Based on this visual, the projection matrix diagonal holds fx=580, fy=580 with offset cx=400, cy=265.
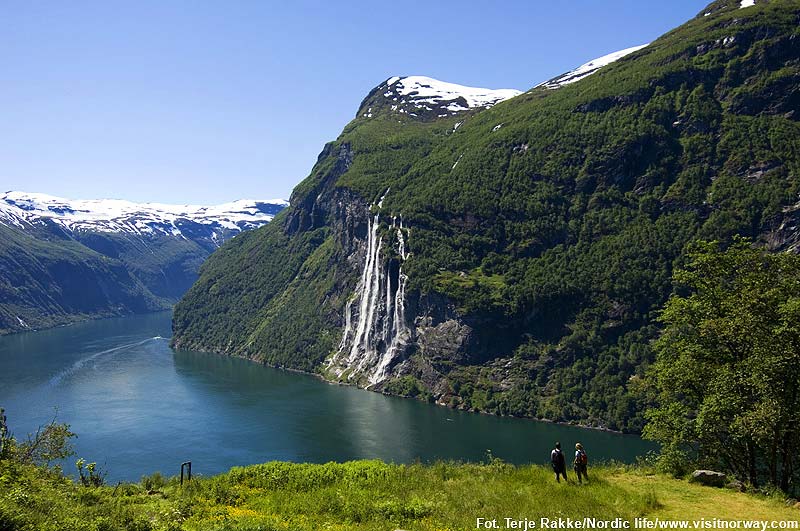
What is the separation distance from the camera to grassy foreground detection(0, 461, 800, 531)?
18141 mm

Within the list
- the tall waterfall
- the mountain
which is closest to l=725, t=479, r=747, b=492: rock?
the mountain

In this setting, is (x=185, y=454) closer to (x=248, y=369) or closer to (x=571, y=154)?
(x=248, y=369)

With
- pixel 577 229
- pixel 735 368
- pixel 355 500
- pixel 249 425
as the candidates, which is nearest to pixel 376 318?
pixel 249 425

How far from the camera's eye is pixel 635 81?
177 m

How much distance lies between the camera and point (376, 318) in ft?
548

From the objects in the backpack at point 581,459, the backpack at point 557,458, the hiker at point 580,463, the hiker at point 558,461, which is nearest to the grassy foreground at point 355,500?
the hiker at point 558,461

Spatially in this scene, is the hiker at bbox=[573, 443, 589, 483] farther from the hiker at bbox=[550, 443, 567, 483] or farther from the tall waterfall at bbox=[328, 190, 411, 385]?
the tall waterfall at bbox=[328, 190, 411, 385]

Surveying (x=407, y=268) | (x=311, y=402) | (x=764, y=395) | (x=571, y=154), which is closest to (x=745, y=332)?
(x=764, y=395)

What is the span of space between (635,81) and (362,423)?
132 m

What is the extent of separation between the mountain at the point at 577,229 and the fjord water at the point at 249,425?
12.5 m

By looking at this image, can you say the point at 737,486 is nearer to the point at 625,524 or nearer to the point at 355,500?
the point at 625,524

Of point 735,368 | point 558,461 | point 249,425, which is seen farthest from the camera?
point 249,425

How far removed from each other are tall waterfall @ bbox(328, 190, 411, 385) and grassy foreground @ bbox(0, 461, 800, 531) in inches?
5129

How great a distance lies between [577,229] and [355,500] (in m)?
142
